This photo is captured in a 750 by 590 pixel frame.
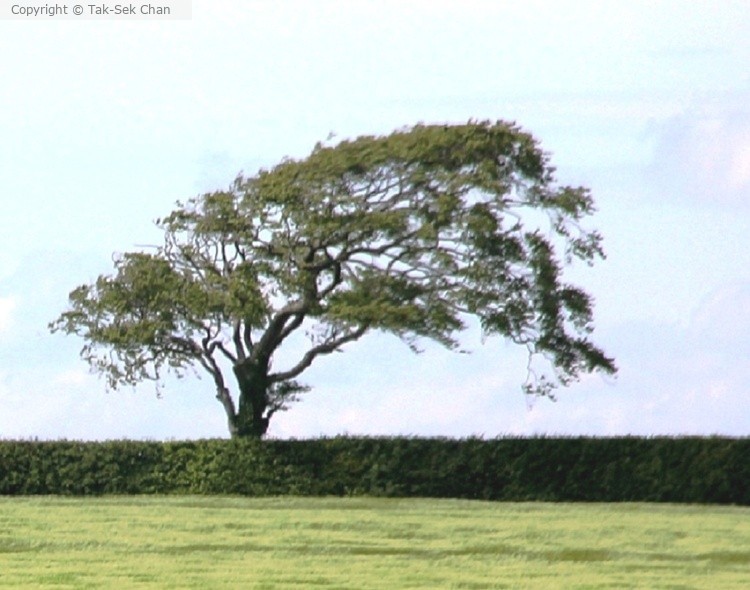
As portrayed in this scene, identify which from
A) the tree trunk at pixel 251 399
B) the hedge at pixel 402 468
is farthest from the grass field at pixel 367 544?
the tree trunk at pixel 251 399

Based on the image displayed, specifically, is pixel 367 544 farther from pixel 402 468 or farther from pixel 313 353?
pixel 313 353

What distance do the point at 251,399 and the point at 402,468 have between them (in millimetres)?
4422

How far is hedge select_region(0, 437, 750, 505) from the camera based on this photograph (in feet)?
109

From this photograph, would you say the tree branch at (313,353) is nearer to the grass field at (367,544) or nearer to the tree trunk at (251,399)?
the tree trunk at (251,399)

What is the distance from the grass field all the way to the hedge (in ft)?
4.00

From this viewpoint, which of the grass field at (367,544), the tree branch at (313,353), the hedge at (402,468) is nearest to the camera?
the grass field at (367,544)

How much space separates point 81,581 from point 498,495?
17.0m

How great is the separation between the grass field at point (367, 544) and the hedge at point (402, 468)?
1.22 meters

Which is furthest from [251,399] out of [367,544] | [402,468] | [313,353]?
[367,544]

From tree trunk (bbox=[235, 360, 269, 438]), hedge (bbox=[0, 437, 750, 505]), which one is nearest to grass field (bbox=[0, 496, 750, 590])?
hedge (bbox=[0, 437, 750, 505])

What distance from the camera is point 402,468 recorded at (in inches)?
1331

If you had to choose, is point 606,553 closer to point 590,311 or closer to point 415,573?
point 415,573

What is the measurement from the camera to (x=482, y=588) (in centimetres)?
1727

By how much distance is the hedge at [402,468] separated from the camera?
3309 cm
